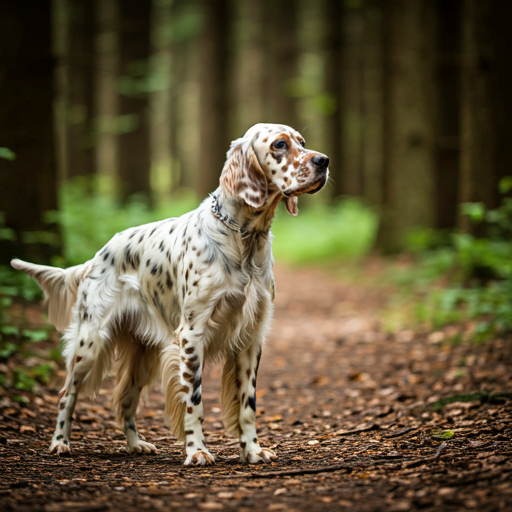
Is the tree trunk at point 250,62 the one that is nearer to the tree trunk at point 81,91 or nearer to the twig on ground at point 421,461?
the tree trunk at point 81,91

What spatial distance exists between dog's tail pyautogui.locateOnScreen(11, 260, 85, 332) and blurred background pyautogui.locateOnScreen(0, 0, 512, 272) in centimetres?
221

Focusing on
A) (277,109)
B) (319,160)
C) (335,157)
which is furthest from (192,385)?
(277,109)

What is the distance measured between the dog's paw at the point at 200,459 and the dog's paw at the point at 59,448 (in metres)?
0.87

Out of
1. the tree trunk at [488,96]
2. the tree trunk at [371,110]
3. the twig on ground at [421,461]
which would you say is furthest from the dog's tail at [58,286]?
the tree trunk at [371,110]

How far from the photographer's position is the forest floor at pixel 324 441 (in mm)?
2941

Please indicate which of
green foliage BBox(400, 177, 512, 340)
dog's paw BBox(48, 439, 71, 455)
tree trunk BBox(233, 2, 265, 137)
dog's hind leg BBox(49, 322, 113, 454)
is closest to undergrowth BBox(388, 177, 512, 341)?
green foliage BBox(400, 177, 512, 340)

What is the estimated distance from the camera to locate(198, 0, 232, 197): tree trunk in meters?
20.0

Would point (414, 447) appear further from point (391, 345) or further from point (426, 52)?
point (426, 52)

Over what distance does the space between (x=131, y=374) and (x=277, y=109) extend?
23399mm

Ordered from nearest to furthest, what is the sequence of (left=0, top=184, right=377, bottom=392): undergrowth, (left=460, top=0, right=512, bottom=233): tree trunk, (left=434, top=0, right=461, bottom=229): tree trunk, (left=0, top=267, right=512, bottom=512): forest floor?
(left=0, top=267, right=512, bottom=512): forest floor → (left=0, top=184, right=377, bottom=392): undergrowth → (left=460, top=0, right=512, bottom=233): tree trunk → (left=434, top=0, right=461, bottom=229): tree trunk

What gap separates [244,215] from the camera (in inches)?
157

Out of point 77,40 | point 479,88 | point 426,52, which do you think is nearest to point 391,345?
point 479,88

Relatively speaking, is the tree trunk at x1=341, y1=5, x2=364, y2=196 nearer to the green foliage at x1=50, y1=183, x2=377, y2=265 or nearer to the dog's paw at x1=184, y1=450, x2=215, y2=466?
the green foliage at x1=50, y1=183, x2=377, y2=265

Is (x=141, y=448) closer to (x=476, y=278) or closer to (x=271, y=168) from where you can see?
(x=271, y=168)
